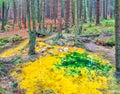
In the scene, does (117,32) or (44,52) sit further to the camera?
(44,52)

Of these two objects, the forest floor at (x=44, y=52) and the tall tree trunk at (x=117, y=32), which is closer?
the tall tree trunk at (x=117, y=32)

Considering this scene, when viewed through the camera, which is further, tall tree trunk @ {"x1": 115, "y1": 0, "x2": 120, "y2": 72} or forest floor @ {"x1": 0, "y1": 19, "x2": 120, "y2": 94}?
forest floor @ {"x1": 0, "y1": 19, "x2": 120, "y2": 94}

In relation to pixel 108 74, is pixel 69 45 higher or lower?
higher

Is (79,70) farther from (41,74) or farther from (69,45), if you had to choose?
(69,45)

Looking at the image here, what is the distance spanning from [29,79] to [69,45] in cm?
475

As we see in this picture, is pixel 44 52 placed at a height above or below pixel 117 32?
below

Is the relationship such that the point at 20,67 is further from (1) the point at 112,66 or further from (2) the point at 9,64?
(1) the point at 112,66

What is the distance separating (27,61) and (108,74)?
3499mm

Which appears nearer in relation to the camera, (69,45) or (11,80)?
(11,80)

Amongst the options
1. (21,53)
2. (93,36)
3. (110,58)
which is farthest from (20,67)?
(93,36)

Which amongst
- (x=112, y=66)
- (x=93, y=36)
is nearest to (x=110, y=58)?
(x=112, y=66)

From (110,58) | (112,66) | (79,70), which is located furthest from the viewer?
(110,58)

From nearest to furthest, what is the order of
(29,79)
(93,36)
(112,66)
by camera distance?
(29,79), (112,66), (93,36)

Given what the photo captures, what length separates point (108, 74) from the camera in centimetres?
1158
